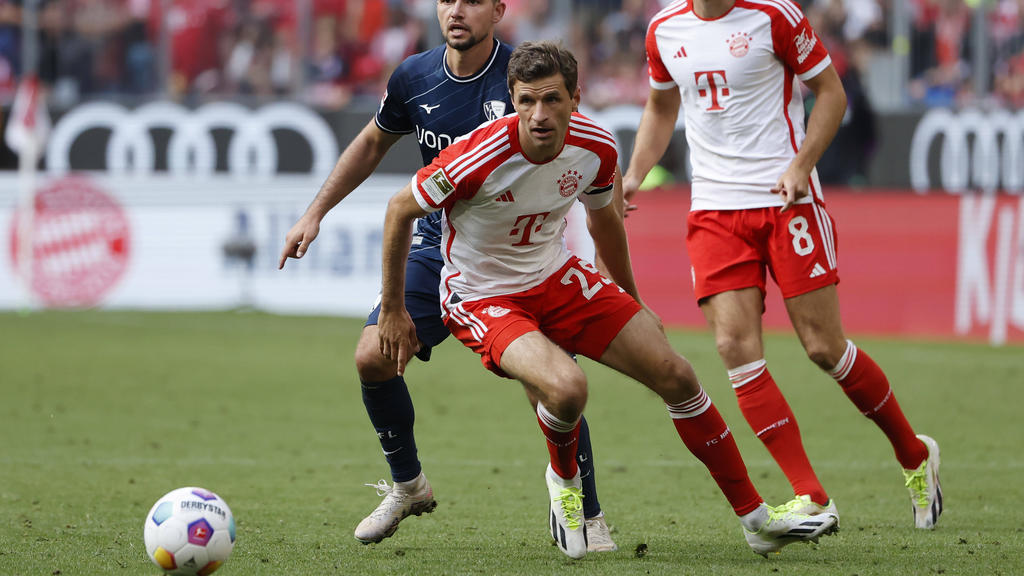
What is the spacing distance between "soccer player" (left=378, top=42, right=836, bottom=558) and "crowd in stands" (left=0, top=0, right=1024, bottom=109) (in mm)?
11219

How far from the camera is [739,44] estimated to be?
581cm

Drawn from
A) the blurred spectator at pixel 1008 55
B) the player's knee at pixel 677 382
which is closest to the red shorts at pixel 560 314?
the player's knee at pixel 677 382

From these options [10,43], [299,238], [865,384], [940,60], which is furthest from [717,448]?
[10,43]

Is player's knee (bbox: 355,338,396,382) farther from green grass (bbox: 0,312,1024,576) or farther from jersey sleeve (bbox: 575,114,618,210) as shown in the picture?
jersey sleeve (bbox: 575,114,618,210)

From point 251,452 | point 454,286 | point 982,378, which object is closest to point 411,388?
point 251,452

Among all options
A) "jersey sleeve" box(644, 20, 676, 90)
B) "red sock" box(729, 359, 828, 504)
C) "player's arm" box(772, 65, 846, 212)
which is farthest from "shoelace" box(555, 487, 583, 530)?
"jersey sleeve" box(644, 20, 676, 90)

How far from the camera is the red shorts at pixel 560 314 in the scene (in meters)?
5.11

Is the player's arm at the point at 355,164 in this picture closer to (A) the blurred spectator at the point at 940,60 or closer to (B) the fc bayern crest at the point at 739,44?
(B) the fc bayern crest at the point at 739,44

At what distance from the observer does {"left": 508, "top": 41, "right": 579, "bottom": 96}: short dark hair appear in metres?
4.86

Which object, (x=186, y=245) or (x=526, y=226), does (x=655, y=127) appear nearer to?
(x=526, y=226)

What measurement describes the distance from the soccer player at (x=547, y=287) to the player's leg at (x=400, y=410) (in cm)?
22

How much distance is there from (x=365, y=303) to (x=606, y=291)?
33.4ft

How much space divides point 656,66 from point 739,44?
45 cm

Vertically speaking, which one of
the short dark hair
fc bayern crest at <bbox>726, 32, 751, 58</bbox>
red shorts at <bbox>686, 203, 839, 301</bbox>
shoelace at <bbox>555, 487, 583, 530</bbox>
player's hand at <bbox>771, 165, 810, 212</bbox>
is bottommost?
shoelace at <bbox>555, 487, 583, 530</bbox>
